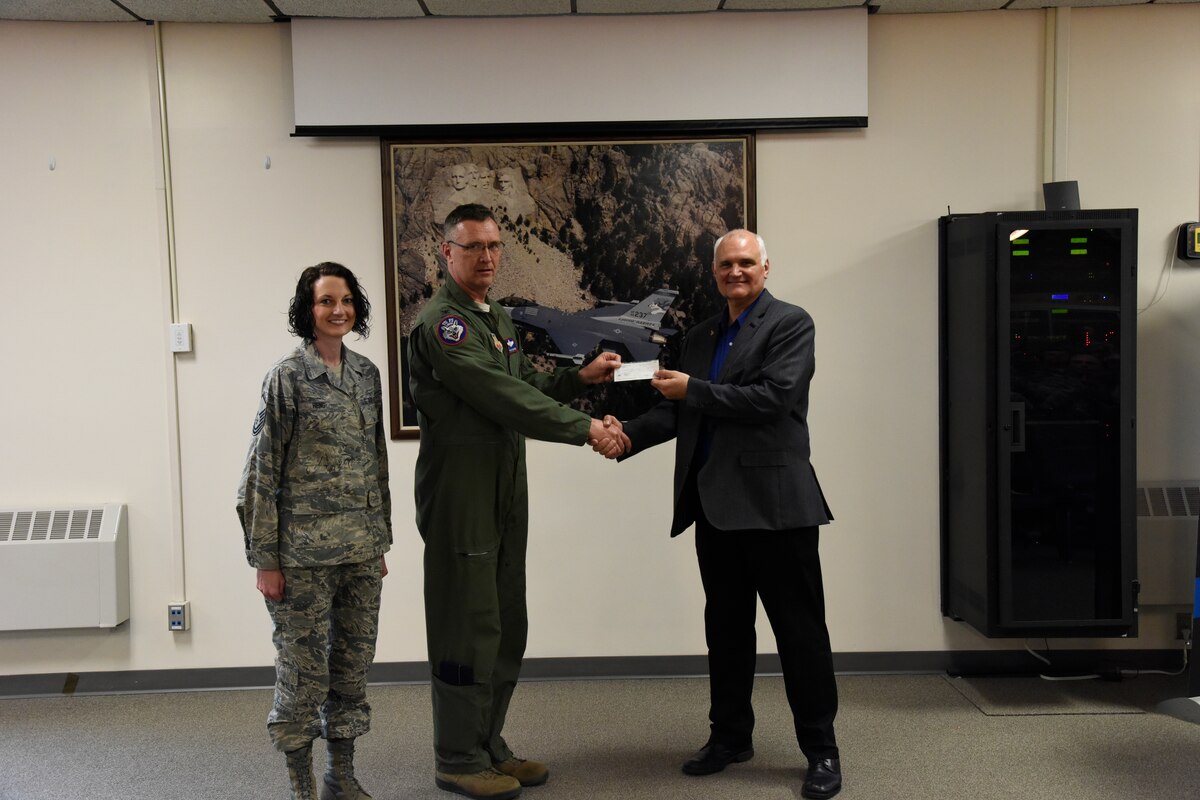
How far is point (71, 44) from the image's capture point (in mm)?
3562

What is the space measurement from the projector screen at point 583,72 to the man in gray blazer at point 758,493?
1.09m

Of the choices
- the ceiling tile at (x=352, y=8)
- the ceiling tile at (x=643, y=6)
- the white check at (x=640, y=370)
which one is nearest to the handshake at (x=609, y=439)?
the white check at (x=640, y=370)

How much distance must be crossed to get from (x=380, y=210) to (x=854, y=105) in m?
1.90

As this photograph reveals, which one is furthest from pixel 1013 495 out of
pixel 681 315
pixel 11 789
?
pixel 11 789

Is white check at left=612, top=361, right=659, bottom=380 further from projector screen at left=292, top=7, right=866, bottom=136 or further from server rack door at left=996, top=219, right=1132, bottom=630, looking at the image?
server rack door at left=996, top=219, right=1132, bottom=630

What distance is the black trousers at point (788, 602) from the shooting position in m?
2.69

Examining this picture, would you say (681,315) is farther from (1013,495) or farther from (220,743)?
(220,743)

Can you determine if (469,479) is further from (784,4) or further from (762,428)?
(784,4)

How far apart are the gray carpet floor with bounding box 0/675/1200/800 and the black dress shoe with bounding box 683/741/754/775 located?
1.6 inches

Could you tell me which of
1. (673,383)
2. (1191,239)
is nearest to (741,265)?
(673,383)

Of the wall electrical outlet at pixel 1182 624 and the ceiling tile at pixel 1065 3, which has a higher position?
the ceiling tile at pixel 1065 3

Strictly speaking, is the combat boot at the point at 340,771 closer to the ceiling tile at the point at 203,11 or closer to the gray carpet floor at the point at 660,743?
the gray carpet floor at the point at 660,743

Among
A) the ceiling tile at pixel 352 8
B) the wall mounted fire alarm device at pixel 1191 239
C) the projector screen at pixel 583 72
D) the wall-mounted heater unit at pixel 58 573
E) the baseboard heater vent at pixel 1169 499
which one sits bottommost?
the wall-mounted heater unit at pixel 58 573

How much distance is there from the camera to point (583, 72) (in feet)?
11.7
